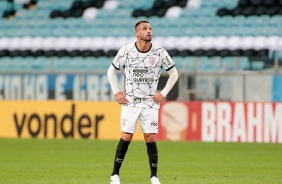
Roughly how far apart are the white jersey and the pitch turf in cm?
129

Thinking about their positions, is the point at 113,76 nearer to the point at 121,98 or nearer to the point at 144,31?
the point at 121,98

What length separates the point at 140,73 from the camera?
1035 centimetres

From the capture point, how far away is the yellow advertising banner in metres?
21.3

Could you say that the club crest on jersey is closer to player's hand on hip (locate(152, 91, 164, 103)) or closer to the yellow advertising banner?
player's hand on hip (locate(152, 91, 164, 103))

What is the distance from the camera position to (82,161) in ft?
49.2

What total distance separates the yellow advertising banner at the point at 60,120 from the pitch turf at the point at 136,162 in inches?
31.7

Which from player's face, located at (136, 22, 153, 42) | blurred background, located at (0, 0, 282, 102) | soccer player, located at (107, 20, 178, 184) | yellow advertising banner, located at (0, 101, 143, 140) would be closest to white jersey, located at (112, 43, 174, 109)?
soccer player, located at (107, 20, 178, 184)

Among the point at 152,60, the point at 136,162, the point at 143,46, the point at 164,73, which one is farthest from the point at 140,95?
the point at 164,73

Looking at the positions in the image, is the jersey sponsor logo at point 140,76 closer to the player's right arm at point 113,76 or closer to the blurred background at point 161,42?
the player's right arm at point 113,76

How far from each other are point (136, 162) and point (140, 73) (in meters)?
4.77

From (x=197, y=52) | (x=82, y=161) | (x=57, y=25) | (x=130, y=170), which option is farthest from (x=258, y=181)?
(x=57, y=25)

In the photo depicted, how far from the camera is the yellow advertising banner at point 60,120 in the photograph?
840 inches

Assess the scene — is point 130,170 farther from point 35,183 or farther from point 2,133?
point 2,133

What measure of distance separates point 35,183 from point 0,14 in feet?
65.2
